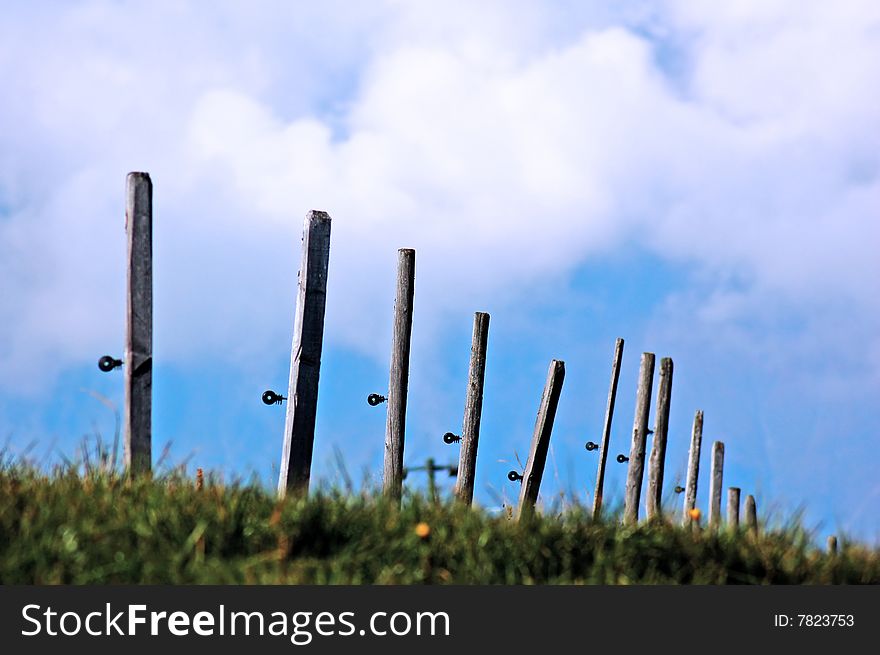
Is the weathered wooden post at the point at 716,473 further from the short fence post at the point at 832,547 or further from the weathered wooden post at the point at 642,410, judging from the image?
the short fence post at the point at 832,547

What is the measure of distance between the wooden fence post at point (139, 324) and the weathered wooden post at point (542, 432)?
4.68m

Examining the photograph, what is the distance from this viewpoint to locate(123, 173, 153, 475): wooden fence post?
8734 mm

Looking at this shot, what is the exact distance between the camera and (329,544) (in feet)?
20.7

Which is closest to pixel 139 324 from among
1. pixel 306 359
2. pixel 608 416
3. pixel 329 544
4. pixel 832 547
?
pixel 306 359

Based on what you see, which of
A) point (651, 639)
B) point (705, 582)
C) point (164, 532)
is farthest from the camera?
point (705, 582)

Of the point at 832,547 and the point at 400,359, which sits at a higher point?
the point at 400,359

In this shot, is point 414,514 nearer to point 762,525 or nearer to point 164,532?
point 164,532

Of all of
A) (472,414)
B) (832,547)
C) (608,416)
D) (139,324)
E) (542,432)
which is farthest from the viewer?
(608,416)

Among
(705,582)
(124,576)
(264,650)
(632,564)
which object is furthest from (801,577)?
(124,576)

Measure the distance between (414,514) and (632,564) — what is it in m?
1.49

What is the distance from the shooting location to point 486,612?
216 inches

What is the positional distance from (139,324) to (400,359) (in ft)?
12.0

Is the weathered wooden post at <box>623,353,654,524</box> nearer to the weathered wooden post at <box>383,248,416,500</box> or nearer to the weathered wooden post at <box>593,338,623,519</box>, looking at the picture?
the weathered wooden post at <box>593,338,623,519</box>

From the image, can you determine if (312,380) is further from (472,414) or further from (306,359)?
(472,414)
